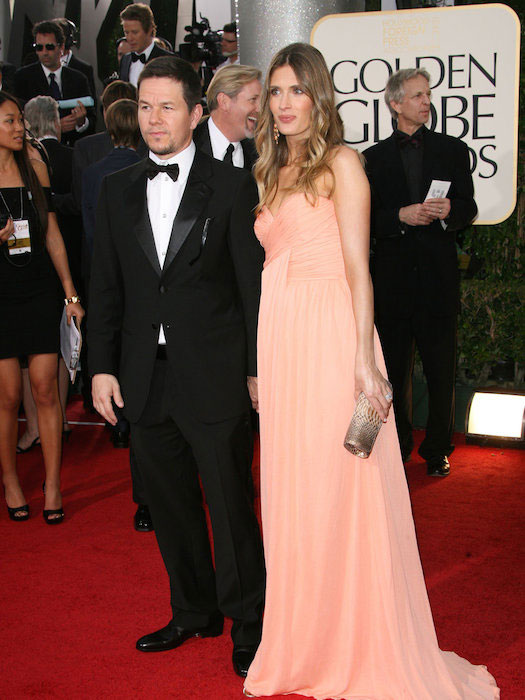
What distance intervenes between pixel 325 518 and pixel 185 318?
723 mm

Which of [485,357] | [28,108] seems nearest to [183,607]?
[485,357]

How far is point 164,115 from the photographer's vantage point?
2584 mm

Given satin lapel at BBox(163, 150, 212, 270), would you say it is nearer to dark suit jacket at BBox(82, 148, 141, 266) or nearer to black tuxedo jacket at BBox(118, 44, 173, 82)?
dark suit jacket at BBox(82, 148, 141, 266)

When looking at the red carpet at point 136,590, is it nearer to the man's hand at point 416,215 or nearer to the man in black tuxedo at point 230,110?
the man's hand at point 416,215

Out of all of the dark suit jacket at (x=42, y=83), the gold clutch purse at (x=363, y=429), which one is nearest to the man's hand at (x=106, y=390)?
the gold clutch purse at (x=363, y=429)

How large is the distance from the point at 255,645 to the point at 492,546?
1.41 metres

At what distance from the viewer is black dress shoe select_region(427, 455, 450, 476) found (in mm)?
4730

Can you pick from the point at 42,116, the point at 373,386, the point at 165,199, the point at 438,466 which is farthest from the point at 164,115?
the point at 42,116

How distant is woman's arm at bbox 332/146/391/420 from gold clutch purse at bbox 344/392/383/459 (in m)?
0.02

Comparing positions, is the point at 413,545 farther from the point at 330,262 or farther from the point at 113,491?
the point at 113,491

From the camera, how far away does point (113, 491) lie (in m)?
4.69

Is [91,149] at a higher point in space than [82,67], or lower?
lower

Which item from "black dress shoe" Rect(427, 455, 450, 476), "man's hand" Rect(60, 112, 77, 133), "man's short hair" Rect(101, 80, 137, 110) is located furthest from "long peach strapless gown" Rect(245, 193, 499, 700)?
"man's hand" Rect(60, 112, 77, 133)

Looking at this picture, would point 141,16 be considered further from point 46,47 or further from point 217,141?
point 217,141
